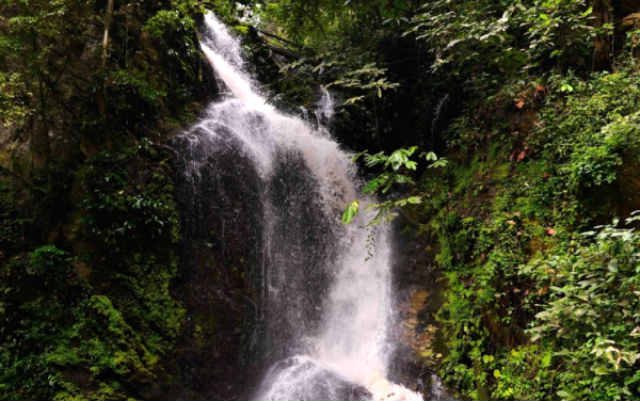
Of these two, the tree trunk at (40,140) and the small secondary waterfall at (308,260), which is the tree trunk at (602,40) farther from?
the tree trunk at (40,140)

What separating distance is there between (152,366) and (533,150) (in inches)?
239

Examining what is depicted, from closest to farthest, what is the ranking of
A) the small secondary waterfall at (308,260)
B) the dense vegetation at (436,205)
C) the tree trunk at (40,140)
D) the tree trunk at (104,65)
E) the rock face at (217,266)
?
the dense vegetation at (436,205), the rock face at (217,266), the tree trunk at (40,140), the small secondary waterfall at (308,260), the tree trunk at (104,65)

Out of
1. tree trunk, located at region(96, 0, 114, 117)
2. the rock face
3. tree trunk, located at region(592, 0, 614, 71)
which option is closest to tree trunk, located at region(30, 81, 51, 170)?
tree trunk, located at region(96, 0, 114, 117)

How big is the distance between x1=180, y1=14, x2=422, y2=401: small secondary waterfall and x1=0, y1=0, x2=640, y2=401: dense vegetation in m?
0.75

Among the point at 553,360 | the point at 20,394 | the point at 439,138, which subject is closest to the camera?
the point at 553,360

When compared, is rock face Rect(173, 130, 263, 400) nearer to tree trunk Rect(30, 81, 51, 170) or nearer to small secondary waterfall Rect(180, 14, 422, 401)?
small secondary waterfall Rect(180, 14, 422, 401)

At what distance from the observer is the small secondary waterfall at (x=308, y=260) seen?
552 cm

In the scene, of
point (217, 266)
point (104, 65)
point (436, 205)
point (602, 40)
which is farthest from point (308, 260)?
point (602, 40)

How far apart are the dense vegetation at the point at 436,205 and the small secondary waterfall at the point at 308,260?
752 millimetres

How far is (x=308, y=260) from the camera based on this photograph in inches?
274

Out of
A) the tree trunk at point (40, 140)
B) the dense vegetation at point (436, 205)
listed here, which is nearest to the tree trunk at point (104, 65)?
the dense vegetation at point (436, 205)

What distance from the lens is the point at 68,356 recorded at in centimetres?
427

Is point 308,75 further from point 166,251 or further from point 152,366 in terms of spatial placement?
point 152,366

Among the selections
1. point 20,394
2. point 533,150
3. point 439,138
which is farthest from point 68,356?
point 439,138
